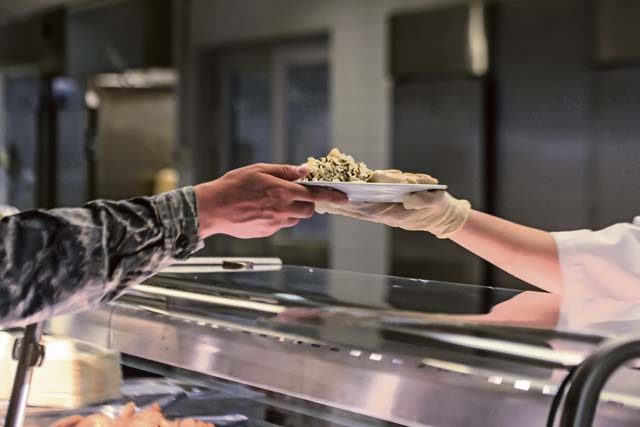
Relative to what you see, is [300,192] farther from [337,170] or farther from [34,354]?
[34,354]

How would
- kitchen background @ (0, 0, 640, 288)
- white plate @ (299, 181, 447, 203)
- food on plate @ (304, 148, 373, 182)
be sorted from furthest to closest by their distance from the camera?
kitchen background @ (0, 0, 640, 288) < food on plate @ (304, 148, 373, 182) < white plate @ (299, 181, 447, 203)

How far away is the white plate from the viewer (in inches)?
46.3

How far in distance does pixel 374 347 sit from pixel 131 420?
0.63 metres

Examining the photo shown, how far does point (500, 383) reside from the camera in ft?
3.13

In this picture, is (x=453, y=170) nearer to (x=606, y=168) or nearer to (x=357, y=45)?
(x=606, y=168)

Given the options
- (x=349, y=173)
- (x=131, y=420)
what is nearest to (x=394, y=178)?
(x=349, y=173)

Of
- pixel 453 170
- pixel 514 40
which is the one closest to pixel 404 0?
pixel 514 40

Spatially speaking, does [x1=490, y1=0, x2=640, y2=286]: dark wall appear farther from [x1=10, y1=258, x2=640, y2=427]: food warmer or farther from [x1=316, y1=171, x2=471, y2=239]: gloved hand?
[x1=10, y1=258, x2=640, y2=427]: food warmer

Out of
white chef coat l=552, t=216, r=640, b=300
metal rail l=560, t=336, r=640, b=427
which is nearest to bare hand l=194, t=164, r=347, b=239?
metal rail l=560, t=336, r=640, b=427

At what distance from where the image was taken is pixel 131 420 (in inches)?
57.6

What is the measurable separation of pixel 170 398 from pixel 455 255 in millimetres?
2271

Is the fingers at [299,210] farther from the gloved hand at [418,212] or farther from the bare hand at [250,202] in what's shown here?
the gloved hand at [418,212]

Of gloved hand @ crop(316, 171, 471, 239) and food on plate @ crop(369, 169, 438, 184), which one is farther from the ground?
food on plate @ crop(369, 169, 438, 184)

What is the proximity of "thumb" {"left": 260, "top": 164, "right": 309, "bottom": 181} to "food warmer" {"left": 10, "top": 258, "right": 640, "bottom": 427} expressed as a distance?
0.61 ft
